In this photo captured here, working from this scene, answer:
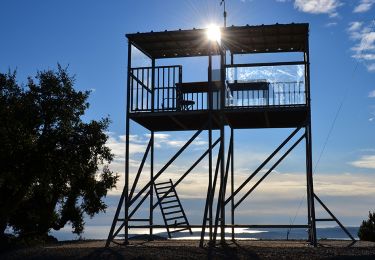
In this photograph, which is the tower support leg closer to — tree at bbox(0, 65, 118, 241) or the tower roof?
the tower roof

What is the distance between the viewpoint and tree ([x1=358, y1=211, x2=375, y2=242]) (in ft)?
101

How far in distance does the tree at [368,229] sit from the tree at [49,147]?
528 inches

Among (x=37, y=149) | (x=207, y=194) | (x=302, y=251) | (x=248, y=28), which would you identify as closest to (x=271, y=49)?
(x=248, y=28)

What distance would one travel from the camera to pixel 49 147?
2698 centimetres

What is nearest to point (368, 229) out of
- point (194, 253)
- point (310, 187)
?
point (310, 187)

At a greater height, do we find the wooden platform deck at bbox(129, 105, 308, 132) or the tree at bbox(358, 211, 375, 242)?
the wooden platform deck at bbox(129, 105, 308, 132)

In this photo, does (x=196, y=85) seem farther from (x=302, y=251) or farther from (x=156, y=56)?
(x=302, y=251)

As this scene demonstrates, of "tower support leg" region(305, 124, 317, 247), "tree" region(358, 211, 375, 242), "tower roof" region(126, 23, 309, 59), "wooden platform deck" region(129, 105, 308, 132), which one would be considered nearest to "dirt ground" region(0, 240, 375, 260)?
"tower support leg" region(305, 124, 317, 247)

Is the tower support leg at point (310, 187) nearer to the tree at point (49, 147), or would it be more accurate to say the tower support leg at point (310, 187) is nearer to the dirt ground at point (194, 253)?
the dirt ground at point (194, 253)

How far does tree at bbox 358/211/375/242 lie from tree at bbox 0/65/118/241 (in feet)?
44.0

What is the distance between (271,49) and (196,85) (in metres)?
3.50

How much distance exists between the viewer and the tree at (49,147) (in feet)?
86.7

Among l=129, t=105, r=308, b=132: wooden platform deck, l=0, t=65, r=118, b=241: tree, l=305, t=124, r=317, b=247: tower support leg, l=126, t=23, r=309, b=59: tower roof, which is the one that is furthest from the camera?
l=0, t=65, r=118, b=241: tree

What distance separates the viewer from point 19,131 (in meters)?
26.3
